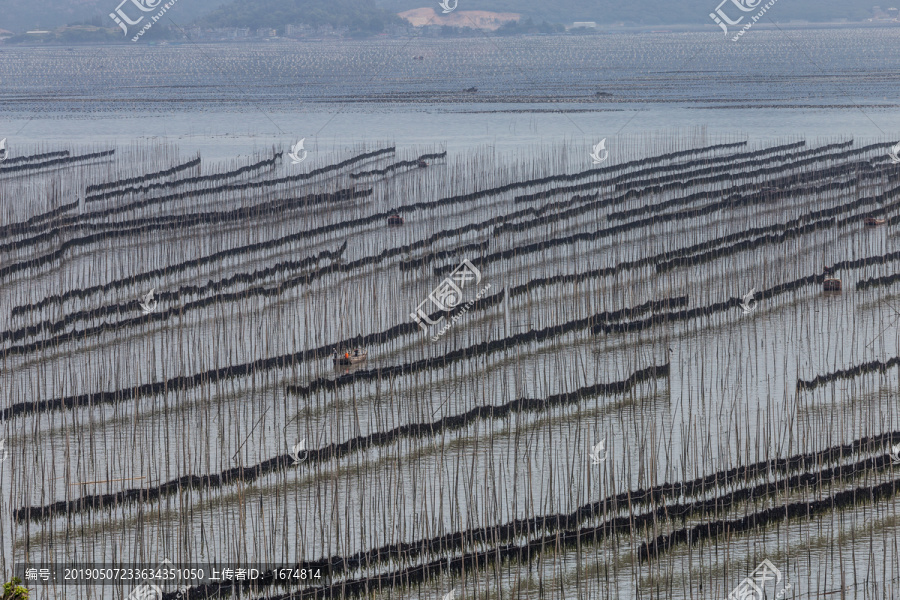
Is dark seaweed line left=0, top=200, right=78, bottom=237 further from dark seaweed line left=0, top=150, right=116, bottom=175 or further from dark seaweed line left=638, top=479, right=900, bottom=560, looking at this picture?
dark seaweed line left=638, top=479, right=900, bottom=560

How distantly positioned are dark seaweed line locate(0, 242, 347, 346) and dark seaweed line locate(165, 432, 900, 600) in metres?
9.69

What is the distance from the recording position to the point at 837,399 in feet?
49.8

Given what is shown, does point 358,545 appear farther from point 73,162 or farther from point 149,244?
point 73,162

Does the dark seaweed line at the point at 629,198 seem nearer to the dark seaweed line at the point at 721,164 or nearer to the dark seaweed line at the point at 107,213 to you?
the dark seaweed line at the point at 721,164

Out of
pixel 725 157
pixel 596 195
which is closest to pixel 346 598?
pixel 596 195

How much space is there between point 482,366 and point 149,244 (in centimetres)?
1200

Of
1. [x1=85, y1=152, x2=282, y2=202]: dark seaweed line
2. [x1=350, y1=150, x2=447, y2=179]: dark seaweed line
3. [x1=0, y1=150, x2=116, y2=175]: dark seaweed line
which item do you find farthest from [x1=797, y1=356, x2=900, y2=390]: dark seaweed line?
[x1=0, y1=150, x2=116, y2=175]: dark seaweed line

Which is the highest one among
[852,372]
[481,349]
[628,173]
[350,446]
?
[628,173]

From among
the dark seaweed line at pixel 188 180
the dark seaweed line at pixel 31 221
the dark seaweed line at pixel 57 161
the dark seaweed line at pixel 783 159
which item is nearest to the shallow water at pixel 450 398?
the dark seaweed line at pixel 188 180

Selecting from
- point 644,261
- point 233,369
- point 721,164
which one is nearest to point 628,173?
point 721,164

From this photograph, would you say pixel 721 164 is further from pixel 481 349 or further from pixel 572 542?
pixel 572 542

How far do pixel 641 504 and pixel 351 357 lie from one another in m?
6.35

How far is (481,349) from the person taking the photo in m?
17.6

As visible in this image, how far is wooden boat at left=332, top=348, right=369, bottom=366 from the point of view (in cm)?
1706
